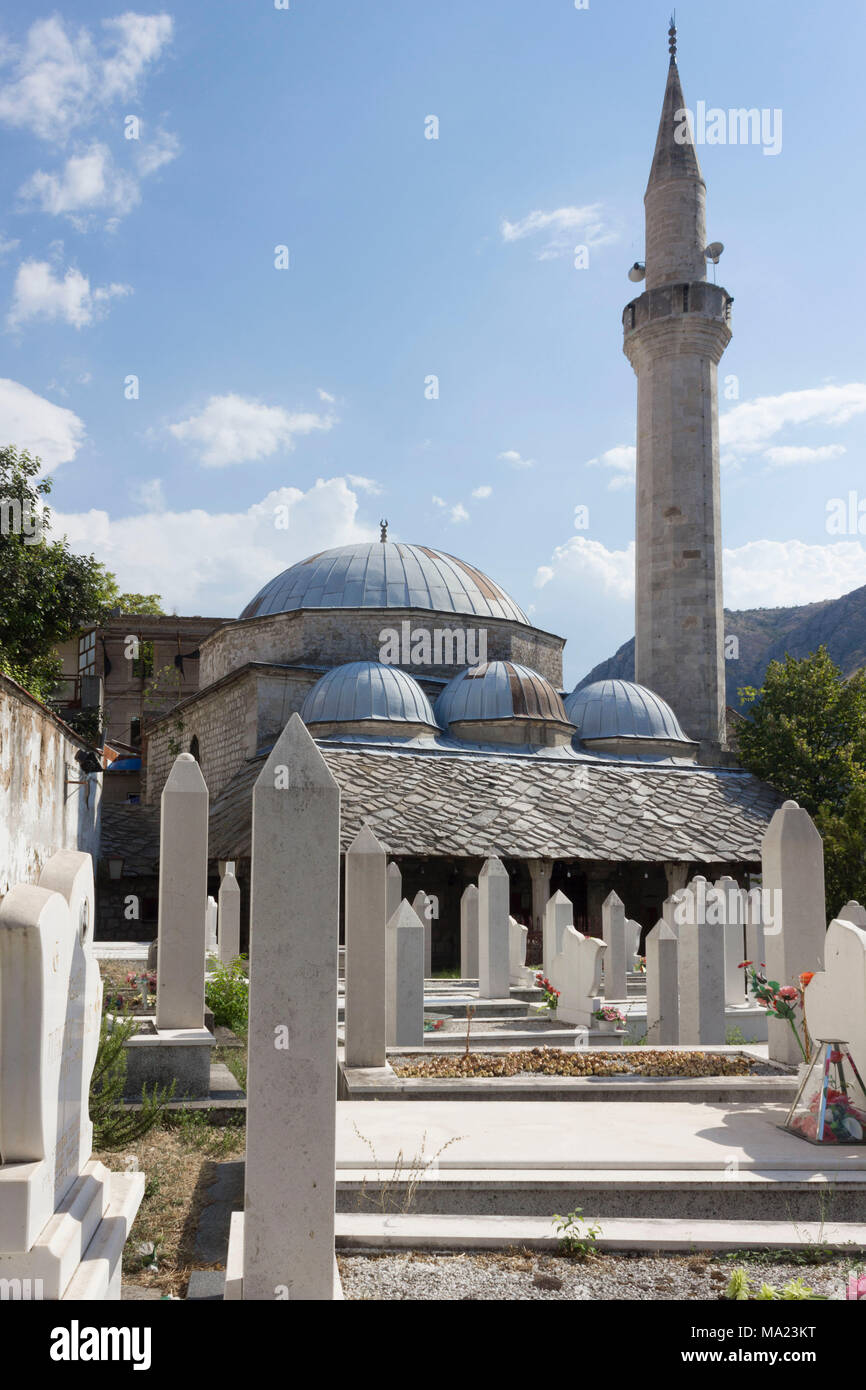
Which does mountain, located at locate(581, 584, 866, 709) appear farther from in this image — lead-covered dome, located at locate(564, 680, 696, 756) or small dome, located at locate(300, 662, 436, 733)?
small dome, located at locate(300, 662, 436, 733)

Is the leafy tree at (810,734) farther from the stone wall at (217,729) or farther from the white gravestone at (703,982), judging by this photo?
the white gravestone at (703,982)

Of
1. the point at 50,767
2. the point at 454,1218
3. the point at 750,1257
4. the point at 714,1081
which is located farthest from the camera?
the point at 50,767

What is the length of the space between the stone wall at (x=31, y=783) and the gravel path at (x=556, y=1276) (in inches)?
334

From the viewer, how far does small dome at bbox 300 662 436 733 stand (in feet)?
81.1

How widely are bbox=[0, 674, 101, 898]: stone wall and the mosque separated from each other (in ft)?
12.4

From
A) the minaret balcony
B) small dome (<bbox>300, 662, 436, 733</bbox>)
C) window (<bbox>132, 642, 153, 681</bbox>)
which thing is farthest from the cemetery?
window (<bbox>132, 642, 153, 681</bbox>)

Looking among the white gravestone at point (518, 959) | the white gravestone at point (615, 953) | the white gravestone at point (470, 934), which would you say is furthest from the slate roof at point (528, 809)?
the white gravestone at point (615, 953)

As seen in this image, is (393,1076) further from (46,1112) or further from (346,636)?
(346,636)

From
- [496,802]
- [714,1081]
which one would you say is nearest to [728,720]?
[496,802]

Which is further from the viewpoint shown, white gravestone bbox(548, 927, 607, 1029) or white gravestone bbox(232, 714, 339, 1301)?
white gravestone bbox(548, 927, 607, 1029)

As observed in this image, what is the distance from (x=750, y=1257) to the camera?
4.57m

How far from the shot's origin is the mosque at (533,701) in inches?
893

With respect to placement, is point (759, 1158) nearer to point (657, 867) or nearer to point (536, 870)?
point (536, 870)

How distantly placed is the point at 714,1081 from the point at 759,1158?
6.01 feet
